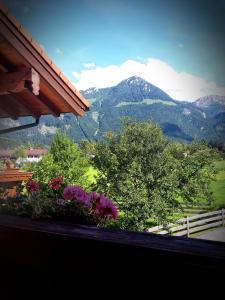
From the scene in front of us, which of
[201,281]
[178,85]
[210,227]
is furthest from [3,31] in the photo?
[178,85]

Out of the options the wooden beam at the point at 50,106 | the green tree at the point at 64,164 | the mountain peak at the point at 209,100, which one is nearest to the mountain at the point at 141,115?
the mountain peak at the point at 209,100

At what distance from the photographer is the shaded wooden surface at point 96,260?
0.70 metres

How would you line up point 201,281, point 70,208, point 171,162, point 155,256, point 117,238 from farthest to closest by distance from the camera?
point 171,162
point 70,208
point 117,238
point 155,256
point 201,281

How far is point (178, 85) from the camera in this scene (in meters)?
65.2

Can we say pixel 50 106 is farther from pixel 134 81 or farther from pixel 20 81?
pixel 134 81

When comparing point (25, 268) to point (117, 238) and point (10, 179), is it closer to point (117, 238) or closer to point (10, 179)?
point (117, 238)

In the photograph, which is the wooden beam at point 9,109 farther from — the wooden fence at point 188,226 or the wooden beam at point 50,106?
the wooden fence at point 188,226

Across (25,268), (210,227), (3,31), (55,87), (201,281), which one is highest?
(3,31)

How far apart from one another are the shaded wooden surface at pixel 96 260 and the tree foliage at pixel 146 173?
13611 millimetres

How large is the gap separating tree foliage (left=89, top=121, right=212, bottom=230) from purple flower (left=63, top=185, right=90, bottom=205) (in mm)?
13024

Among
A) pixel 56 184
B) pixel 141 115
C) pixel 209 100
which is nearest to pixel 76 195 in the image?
pixel 56 184

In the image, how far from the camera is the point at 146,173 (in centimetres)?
1680

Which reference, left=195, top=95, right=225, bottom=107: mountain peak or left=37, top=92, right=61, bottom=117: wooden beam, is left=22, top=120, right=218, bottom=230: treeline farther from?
left=195, top=95, right=225, bottom=107: mountain peak

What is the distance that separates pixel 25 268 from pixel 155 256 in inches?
21.2
